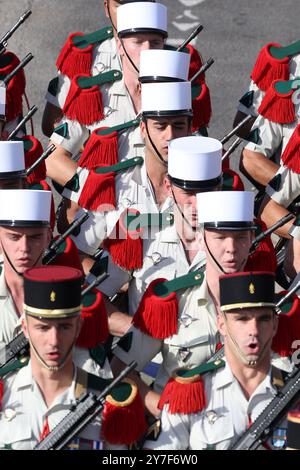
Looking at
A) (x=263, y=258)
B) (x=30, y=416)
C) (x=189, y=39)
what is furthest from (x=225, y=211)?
(x=189, y=39)

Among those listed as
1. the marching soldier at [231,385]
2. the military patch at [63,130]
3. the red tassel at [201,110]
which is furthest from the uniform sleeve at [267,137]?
the marching soldier at [231,385]

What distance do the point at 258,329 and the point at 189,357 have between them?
149 cm

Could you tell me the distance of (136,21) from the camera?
16828 mm

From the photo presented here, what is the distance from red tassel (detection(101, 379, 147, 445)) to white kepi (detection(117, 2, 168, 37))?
415cm

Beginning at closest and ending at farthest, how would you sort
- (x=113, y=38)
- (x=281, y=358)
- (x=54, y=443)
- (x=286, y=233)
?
(x=54, y=443) < (x=281, y=358) < (x=286, y=233) < (x=113, y=38)

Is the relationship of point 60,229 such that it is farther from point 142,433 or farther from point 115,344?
point 142,433

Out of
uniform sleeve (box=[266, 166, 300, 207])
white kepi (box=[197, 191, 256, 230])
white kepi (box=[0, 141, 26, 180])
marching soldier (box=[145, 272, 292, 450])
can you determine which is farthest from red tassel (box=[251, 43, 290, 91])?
marching soldier (box=[145, 272, 292, 450])

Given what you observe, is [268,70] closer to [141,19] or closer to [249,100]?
[249,100]

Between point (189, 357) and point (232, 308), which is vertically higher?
point (232, 308)

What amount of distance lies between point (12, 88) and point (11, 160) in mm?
2762

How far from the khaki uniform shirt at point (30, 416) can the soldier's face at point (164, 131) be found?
2.75 metres

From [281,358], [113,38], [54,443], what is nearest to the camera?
[54,443]

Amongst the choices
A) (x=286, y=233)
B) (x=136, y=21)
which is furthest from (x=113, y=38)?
(x=286, y=233)

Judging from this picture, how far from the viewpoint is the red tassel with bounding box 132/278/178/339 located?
14.5 m
